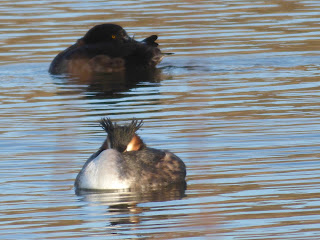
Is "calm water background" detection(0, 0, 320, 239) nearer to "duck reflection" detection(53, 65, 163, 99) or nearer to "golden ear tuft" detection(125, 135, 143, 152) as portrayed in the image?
"duck reflection" detection(53, 65, 163, 99)

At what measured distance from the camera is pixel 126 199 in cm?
1069

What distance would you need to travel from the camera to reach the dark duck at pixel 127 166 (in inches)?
438

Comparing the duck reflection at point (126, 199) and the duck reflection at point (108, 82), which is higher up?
the duck reflection at point (108, 82)

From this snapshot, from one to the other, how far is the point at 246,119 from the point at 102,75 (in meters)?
5.63

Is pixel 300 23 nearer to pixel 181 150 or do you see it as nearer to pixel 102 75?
pixel 102 75

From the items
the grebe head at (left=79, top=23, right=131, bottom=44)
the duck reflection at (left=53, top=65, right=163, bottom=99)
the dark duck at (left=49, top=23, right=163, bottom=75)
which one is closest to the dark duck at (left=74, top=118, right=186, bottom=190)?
the duck reflection at (left=53, top=65, right=163, bottom=99)

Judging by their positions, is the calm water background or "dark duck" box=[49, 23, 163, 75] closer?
the calm water background

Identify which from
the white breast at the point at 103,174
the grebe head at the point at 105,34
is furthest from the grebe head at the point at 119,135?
the grebe head at the point at 105,34

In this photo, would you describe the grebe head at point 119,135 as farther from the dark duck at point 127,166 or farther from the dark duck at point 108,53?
the dark duck at point 108,53

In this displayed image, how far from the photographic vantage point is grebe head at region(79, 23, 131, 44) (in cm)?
1964

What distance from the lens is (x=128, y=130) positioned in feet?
37.6

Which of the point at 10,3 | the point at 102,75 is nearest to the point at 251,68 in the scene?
the point at 102,75

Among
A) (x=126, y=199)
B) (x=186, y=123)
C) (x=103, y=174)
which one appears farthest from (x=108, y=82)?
(x=126, y=199)

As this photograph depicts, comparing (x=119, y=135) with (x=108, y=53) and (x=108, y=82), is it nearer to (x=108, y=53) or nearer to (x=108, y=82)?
(x=108, y=82)
